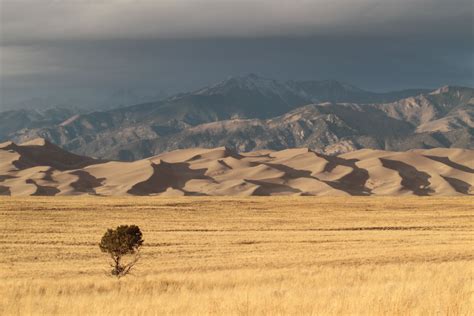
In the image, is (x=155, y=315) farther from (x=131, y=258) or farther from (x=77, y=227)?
(x=77, y=227)

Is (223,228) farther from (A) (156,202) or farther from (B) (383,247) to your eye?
(A) (156,202)

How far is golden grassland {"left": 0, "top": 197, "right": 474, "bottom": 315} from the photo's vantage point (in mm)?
12766

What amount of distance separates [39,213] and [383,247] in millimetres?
34518

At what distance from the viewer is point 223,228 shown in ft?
176

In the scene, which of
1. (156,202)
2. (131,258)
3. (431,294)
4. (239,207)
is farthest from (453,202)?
(431,294)

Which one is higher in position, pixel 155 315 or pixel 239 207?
pixel 155 315

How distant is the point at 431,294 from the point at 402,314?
3055 millimetres

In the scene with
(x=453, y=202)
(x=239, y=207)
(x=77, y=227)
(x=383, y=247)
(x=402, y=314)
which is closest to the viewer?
(x=402, y=314)

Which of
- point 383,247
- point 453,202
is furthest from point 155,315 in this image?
point 453,202

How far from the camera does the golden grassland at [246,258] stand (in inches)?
503

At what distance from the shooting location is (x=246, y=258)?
3481 cm

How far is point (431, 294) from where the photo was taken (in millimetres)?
13398

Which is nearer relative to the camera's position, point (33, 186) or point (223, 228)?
point (223, 228)

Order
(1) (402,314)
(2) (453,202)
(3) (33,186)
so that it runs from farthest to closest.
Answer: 1. (3) (33,186)
2. (2) (453,202)
3. (1) (402,314)
